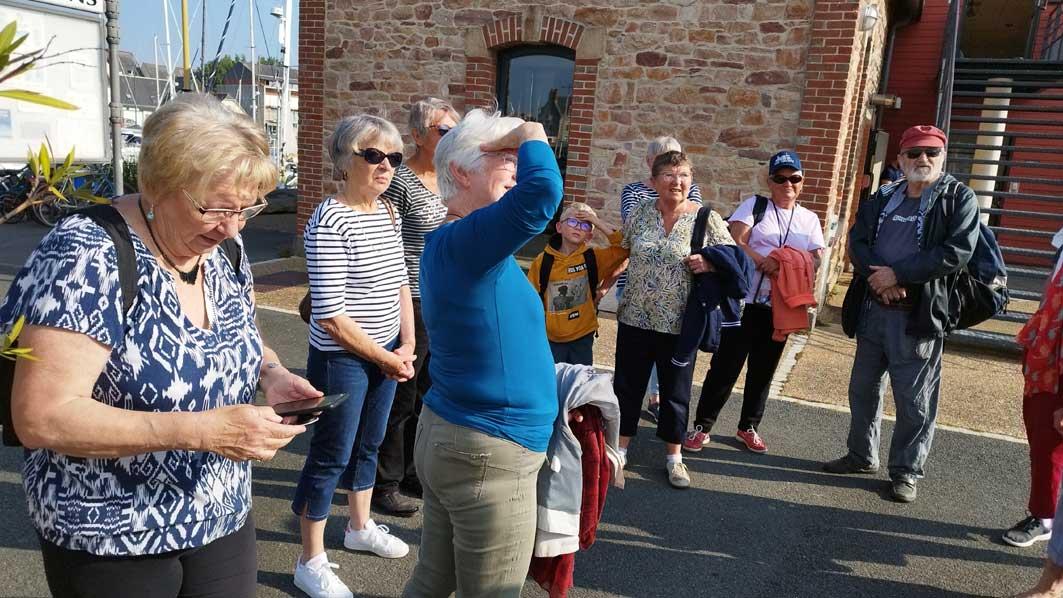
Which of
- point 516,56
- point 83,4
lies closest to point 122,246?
point 83,4

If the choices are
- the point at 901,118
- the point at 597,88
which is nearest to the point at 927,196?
the point at 597,88

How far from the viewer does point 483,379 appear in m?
1.97

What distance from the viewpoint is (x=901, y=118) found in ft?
47.1

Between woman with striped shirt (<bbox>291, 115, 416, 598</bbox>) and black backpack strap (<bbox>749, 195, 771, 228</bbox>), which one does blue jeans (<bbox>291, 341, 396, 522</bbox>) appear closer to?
woman with striped shirt (<bbox>291, 115, 416, 598</bbox>)

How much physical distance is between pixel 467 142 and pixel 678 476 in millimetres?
2840

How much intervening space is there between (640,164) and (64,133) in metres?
5.73

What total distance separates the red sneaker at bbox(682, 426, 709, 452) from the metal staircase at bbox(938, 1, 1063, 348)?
357 cm

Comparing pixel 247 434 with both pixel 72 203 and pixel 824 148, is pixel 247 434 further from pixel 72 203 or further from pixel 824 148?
pixel 824 148

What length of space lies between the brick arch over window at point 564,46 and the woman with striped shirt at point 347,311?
5.61 meters

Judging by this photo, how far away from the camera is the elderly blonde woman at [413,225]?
3.53m

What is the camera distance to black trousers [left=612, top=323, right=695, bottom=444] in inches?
160

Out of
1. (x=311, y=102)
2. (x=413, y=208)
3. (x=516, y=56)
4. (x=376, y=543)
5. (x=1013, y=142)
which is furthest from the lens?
(x=1013, y=142)

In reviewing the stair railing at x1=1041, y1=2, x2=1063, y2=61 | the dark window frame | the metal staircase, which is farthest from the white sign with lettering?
the stair railing at x1=1041, y1=2, x2=1063, y2=61

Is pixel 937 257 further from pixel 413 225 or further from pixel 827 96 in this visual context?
pixel 827 96
